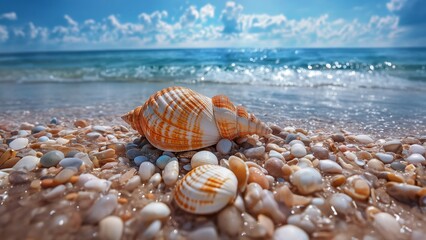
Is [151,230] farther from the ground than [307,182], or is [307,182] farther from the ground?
[307,182]

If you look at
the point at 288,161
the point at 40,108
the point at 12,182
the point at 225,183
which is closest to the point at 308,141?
the point at 288,161

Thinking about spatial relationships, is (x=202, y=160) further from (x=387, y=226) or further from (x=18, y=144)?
(x=18, y=144)

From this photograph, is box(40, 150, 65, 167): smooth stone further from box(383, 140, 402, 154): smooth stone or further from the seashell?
box(383, 140, 402, 154): smooth stone

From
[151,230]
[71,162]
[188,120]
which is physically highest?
[188,120]

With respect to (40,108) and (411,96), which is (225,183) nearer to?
(40,108)

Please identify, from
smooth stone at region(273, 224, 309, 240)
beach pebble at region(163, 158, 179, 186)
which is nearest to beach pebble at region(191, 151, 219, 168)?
beach pebble at region(163, 158, 179, 186)

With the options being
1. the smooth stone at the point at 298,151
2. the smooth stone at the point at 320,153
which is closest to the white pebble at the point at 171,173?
the smooth stone at the point at 298,151

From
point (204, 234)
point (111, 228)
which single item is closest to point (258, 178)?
point (204, 234)
